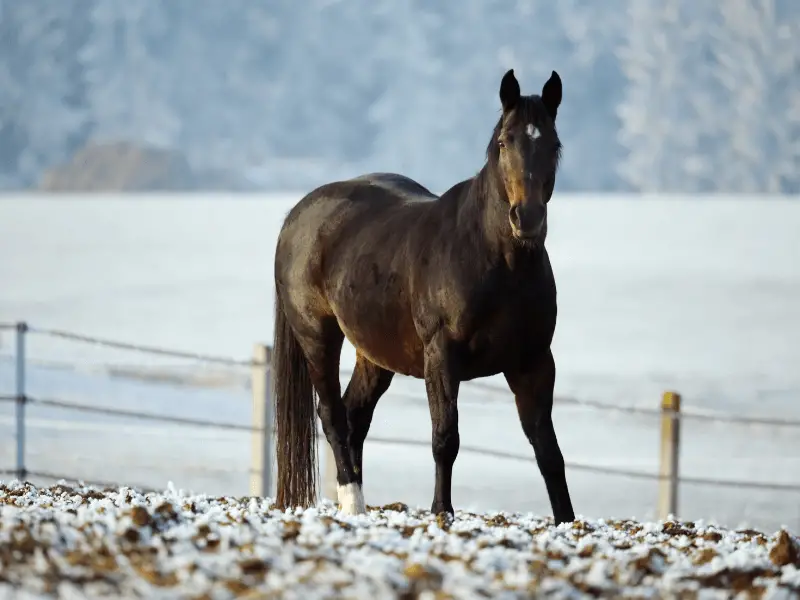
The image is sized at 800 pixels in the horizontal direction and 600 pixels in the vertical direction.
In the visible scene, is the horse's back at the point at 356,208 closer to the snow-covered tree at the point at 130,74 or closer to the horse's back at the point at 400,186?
the horse's back at the point at 400,186

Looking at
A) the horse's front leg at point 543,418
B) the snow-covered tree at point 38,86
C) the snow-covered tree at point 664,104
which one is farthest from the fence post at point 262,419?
the snow-covered tree at point 38,86

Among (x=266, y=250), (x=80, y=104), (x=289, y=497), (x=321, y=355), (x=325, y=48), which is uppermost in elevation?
(x=325, y=48)

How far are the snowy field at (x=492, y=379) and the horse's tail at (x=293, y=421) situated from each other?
199cm

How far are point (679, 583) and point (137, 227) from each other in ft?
150

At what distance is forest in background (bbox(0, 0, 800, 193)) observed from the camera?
51156 millimetres

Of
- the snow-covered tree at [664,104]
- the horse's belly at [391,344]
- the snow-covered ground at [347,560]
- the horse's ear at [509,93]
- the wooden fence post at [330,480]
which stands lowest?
the wooden fence post at [330,480]

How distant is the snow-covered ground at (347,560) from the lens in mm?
2854

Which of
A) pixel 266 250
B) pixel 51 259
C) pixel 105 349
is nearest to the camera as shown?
pixel 105 349

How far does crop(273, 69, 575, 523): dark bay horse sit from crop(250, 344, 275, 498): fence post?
1.60 metres

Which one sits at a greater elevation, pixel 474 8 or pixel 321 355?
pixel 474 8

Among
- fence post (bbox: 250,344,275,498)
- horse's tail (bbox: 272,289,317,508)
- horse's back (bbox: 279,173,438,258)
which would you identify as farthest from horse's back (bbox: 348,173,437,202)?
fence post (bbox: 250,344,275,498)

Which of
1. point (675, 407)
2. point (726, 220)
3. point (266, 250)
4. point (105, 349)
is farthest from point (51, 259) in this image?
point (675, 407)

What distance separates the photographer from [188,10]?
6556cm

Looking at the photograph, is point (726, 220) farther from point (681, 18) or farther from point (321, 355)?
point (321, 355)
